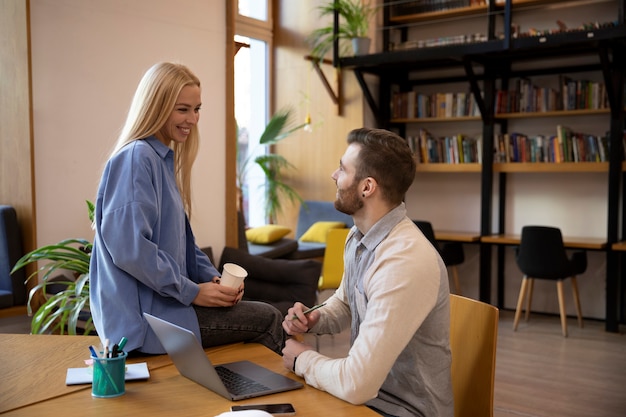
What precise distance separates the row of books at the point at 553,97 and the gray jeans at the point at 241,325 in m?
4.51

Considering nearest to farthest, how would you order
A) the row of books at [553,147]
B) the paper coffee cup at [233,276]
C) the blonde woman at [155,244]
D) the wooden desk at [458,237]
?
the blonde woman at [155,244] < the paper coffee cup at [233,276] < the row of books at [553,147] < the wooden desk at [458,237]

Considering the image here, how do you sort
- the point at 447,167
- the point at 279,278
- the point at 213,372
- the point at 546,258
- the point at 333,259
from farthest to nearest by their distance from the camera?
the point at 447,167 < the point at 546,258 < the point at 333,259 < the point at 279,278 < the point at 213,372

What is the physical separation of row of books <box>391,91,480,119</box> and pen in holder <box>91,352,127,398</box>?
5403mm

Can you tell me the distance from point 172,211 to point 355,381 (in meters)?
0.90

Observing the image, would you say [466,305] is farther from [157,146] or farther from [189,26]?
[189,26]

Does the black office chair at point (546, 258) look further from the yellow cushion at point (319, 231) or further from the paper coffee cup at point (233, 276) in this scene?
the paper coffee cup at point (233, 276)

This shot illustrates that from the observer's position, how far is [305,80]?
7.27 m

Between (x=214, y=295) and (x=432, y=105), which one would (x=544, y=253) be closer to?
(x=432, y=105)

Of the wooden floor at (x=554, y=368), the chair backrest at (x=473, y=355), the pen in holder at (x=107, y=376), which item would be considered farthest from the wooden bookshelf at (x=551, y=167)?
the pen in holder at (x=107, y=376)

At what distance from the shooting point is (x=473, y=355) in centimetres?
193

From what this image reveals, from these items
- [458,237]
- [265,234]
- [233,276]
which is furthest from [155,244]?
[458,237]

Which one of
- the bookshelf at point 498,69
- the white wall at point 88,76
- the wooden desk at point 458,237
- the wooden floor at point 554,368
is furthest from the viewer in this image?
the wooden desk at point 458,237

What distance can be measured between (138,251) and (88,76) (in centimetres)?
216

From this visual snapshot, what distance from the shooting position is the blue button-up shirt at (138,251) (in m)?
2.02
